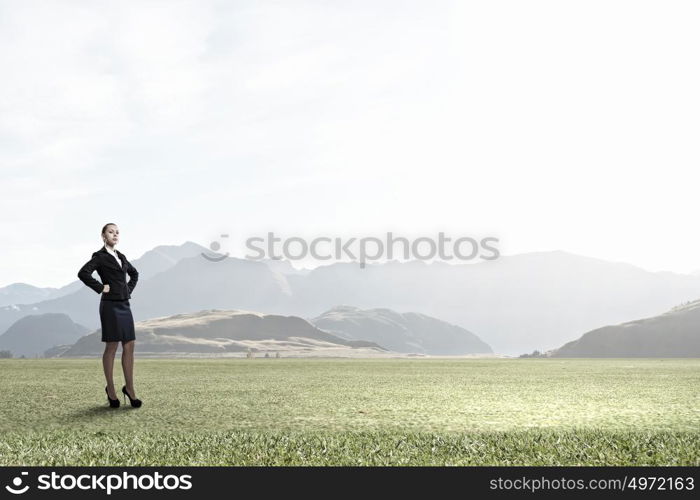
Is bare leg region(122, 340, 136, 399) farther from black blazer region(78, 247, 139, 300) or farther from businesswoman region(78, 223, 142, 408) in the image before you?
black blazer region(78, 247, 139, 300)

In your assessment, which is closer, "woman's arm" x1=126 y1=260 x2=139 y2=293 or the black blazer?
the black blazer

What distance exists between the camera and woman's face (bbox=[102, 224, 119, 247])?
959 centimetres

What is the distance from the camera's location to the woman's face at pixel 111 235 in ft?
31.5

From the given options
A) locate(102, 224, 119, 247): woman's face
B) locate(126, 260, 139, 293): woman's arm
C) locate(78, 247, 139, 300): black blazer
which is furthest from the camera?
locate(126, 260, 139, 293): woman's arm

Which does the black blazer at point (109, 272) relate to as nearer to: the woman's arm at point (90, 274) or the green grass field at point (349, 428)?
the woman's arm at point (90, 274)

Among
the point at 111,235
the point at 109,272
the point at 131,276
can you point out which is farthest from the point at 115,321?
the point at 111,235

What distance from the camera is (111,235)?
962 centimetres

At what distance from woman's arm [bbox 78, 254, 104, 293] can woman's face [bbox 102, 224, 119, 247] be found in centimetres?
30

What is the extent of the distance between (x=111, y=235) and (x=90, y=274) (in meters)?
0.74

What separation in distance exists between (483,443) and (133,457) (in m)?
3.57

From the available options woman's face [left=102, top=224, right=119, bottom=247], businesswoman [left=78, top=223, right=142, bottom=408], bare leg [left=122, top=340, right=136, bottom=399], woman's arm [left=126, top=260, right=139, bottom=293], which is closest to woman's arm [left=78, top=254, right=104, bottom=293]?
businesswoman [left=78, top=223, right=142, bottom=408]

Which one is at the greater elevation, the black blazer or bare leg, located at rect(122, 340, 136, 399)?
the black blazer

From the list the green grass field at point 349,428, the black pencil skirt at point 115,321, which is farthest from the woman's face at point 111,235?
the green grass field at point 349,428
